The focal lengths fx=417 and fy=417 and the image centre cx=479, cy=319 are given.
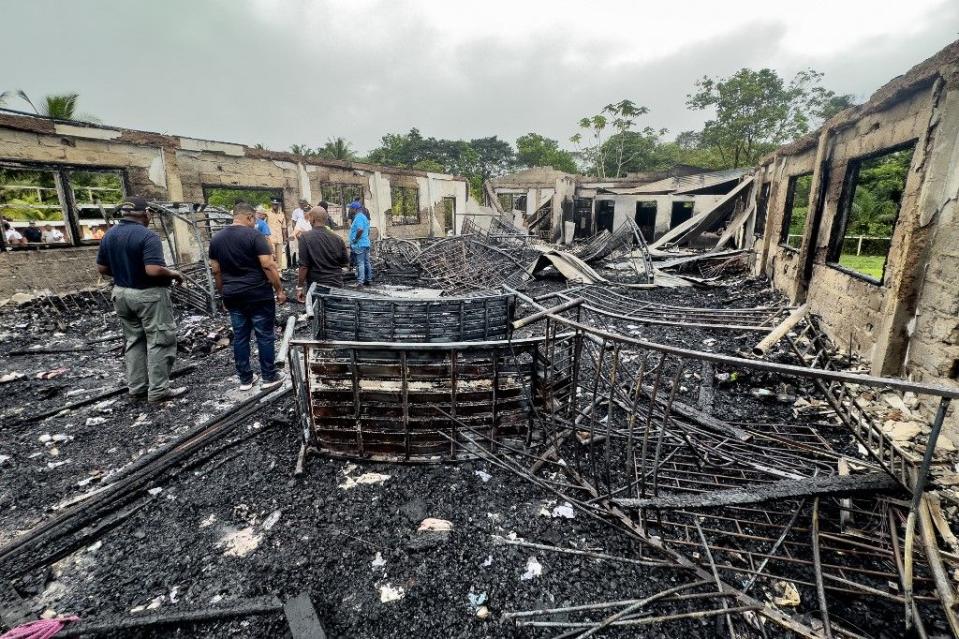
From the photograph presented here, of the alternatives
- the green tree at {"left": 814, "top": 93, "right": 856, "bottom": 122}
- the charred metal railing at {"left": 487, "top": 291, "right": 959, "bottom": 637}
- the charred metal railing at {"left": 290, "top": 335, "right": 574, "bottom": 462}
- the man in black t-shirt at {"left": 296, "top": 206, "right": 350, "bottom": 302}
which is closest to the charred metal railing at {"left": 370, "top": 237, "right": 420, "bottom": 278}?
the man in black t-shirt at {"left": 296, "top": 206, "right": 350, "bottom": 302}

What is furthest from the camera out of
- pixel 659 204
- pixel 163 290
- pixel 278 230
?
pixel 659 204

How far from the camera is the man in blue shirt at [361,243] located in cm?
770

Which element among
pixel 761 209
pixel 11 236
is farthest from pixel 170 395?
pixel 761 209

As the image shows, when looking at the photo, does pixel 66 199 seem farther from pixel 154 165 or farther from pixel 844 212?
pixel 844 212

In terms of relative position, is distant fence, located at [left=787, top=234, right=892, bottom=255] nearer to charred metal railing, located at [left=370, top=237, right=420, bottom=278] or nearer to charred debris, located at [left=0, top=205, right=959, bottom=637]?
charred debris, located at [left=0, top=205, right=959, bottom=637]

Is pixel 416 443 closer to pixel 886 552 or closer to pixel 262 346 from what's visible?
pixel 262 346

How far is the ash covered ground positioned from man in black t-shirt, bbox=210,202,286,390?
0.64m

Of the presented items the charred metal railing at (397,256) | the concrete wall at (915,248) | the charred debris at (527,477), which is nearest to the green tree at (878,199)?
the concrete wall at (915,248)

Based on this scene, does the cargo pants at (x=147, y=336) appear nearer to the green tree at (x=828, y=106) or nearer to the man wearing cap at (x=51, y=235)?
the man wearing cap at (x=51, y=235)

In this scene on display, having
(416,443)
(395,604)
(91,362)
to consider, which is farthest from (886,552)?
(91,362)

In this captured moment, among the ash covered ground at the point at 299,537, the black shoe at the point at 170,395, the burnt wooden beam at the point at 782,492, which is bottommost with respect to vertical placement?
the ash covered ground at the point at 299,537

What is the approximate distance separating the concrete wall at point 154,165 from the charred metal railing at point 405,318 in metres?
7.21

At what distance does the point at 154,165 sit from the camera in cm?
801

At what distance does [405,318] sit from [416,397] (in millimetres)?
531
